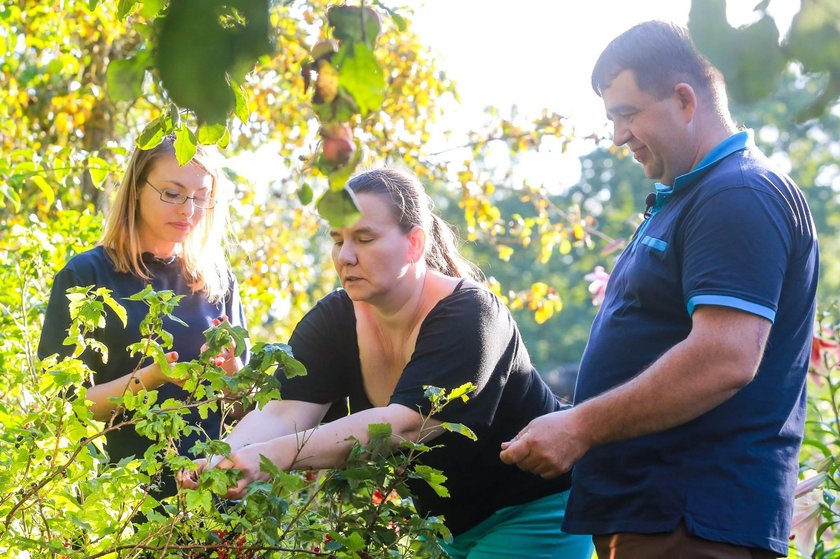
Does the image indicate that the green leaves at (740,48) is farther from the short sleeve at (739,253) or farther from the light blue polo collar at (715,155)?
the light blue polo collar at (715,155)

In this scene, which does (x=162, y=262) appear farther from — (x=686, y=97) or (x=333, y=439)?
(x=686, y=97)

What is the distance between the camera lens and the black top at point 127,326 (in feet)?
9.15

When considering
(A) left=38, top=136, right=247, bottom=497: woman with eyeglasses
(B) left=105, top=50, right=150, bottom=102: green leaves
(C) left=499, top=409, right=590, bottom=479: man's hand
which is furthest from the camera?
(A) left=38, top=136, right=247, bottom=497: woman with eyeglasses

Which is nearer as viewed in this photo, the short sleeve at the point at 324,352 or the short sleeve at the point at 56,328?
the short sleeve at the point at 324,352

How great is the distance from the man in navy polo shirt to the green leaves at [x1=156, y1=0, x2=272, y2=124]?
133 centimetres

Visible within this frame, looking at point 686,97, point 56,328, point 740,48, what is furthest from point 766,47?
point 56,328

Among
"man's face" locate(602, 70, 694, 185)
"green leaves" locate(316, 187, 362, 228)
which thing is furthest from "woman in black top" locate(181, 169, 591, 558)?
"green leaves" locate(316, 187, 362, 228)

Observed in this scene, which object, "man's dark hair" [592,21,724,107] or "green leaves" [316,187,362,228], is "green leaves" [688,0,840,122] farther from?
"man's dark hair" [592,21,724,107]

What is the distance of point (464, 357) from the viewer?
2312 millimetres

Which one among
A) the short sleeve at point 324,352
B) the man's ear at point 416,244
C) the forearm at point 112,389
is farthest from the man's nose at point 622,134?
the forearm at point 112,389

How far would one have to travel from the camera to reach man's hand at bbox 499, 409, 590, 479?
6.64ft

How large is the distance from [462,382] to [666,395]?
50 centimetres

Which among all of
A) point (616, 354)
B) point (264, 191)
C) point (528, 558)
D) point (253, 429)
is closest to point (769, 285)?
point (616, 354)

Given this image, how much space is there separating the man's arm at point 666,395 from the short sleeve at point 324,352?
679 mm
